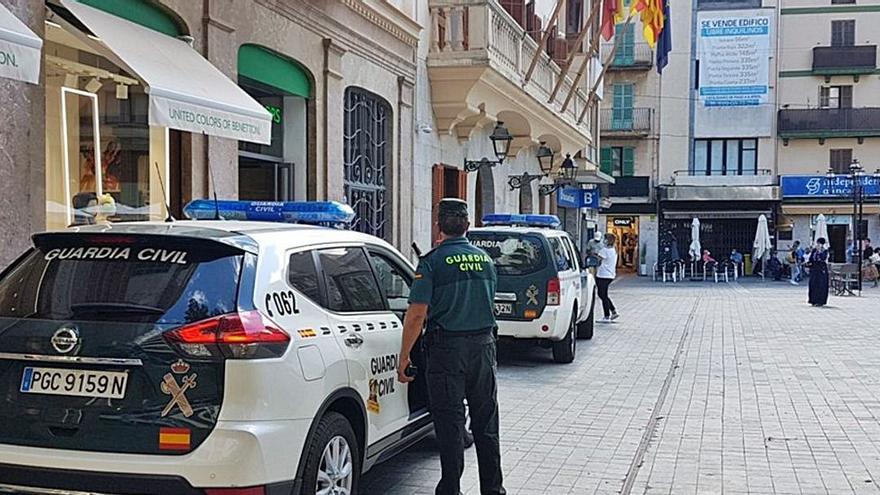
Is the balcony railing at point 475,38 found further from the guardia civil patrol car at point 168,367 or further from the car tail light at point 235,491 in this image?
the car tail light at point 235,491

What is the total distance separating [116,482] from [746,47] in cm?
4388

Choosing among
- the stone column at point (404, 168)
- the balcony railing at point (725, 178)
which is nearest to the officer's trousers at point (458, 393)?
the stone column at point (404, 168)

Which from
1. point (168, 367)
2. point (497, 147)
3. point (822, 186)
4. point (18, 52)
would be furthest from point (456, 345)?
point (822, 186)

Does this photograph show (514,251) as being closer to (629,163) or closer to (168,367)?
(168,367)

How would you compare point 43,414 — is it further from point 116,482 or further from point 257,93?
point 257,93

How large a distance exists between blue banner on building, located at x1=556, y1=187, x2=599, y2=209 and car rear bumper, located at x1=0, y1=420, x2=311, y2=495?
25.8 meters

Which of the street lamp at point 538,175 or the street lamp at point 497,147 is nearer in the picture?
the street lamp at point 497,147

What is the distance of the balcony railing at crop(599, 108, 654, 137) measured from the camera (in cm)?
4378

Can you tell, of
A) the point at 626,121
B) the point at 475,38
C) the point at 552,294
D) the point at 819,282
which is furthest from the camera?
the point at 626,121

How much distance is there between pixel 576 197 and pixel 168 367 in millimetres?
28515

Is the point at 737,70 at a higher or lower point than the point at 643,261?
higher

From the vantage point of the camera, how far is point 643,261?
42938 millimetres

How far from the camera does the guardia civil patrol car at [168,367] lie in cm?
369

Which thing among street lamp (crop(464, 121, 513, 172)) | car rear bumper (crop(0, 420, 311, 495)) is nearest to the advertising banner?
street lamp (crop(464, 121, 513, 172))
